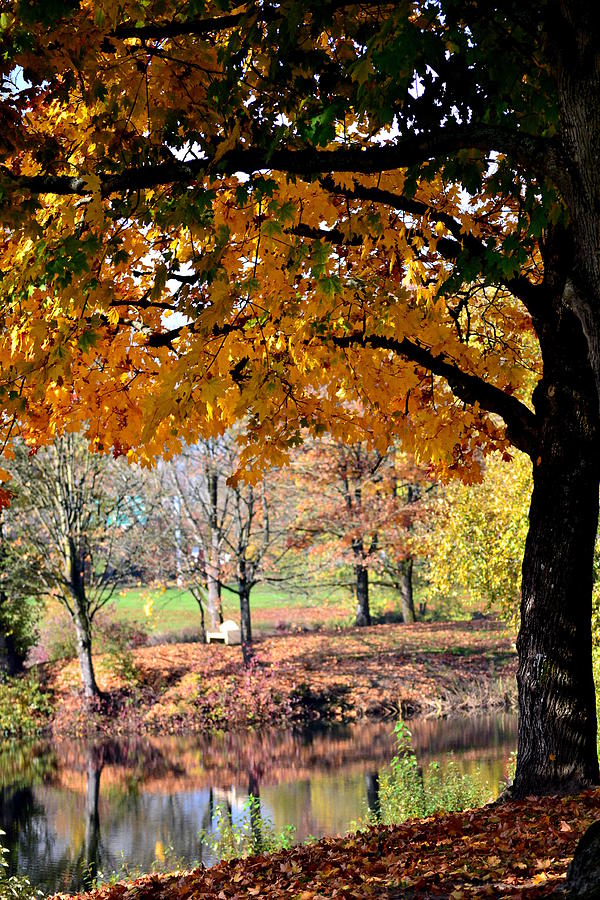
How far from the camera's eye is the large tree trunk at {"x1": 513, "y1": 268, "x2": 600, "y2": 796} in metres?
6.99

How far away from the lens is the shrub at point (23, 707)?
917 inches

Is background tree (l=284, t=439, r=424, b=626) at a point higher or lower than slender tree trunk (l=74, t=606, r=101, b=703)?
higher

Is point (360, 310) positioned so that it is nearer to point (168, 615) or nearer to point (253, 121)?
point (253, 121)

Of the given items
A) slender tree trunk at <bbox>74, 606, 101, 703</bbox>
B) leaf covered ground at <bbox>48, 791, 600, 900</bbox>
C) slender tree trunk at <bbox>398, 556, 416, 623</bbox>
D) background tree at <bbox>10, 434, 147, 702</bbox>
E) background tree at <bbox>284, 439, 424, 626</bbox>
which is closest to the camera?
leaf covered ground at <bbox>48, 791, 600, 900</bbox>

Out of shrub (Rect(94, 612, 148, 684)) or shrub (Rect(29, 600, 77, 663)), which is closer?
shrub (Rect(94, 612, 148, 684))

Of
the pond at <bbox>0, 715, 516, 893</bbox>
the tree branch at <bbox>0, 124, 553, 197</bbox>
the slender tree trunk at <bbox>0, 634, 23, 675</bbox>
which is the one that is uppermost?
the tree branch at <bbox>0, 124, 553, 197</bbox>

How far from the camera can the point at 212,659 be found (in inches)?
1025

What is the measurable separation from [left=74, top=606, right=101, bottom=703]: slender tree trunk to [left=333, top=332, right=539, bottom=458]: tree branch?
691 inches

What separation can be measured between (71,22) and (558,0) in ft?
9.41

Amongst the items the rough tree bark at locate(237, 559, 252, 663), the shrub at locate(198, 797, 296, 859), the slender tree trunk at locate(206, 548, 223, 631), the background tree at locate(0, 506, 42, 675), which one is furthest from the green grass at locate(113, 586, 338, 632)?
the shrub at locate(198, 797, 296, 859)

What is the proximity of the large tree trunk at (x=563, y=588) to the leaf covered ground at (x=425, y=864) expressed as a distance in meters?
0.38

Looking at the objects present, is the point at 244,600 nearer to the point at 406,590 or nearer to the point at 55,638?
the point at 55,638

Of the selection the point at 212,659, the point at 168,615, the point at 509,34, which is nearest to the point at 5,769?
the point at 212,659

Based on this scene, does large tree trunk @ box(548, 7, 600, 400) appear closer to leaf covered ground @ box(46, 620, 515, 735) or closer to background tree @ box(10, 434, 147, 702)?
background tree @ box(10, 434, 147, 702)
